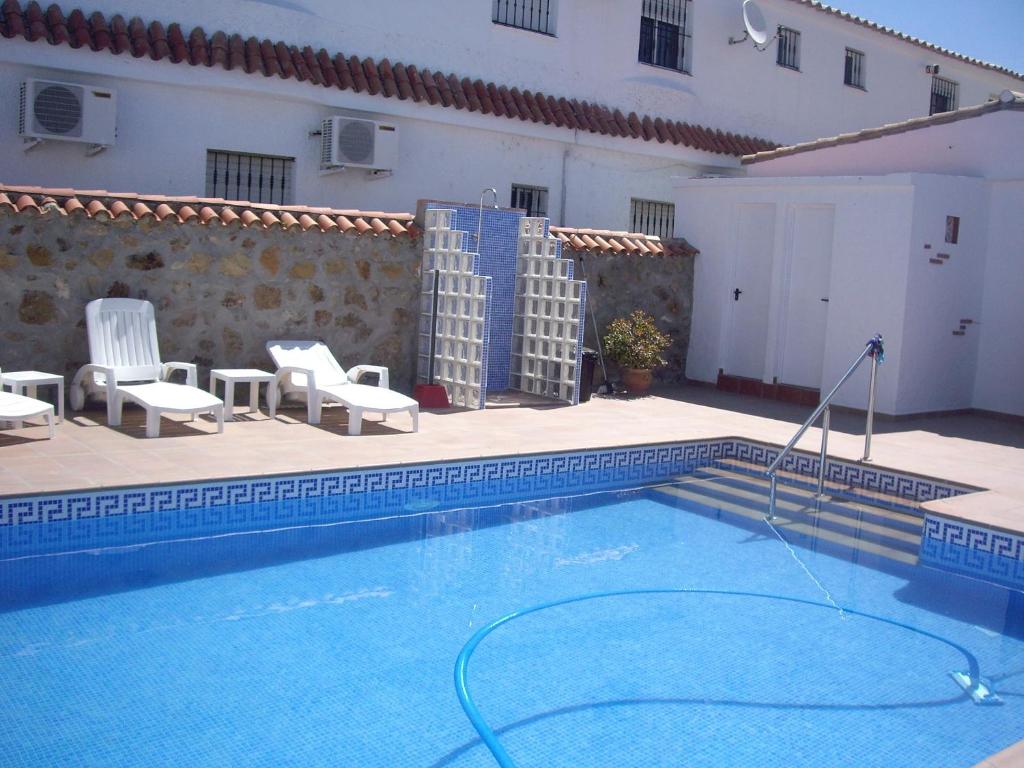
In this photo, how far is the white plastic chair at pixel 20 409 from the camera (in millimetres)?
7516

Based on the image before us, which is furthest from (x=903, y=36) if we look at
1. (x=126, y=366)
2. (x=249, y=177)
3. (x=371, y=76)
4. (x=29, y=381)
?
(x=29, y=381)

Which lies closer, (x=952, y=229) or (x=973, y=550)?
(x=973, y=550)

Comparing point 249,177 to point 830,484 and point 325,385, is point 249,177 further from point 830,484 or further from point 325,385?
point 830,484

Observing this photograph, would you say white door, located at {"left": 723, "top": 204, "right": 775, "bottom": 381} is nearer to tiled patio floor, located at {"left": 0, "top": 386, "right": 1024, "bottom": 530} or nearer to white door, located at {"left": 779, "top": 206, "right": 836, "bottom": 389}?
white door, located at {"left": 779, "top": 206, "right": 836, "bottom": 389}

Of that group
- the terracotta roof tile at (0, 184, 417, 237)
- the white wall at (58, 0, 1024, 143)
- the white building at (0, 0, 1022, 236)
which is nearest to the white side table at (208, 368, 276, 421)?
the terracotta roof tile at (0, 184, 417, 237)

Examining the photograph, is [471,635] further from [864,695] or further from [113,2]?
[113,2]

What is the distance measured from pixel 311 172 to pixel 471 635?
9.30m

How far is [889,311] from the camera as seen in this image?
465 inches

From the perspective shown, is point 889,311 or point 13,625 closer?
point 13,625

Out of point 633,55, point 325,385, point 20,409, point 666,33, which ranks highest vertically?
point 666,33

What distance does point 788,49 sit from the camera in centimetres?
1950

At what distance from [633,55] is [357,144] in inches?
236

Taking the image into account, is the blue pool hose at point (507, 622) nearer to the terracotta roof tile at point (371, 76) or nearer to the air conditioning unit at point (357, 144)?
the air conditioning unit at point (357, 144)

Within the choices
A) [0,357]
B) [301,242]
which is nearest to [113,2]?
[301,242]
